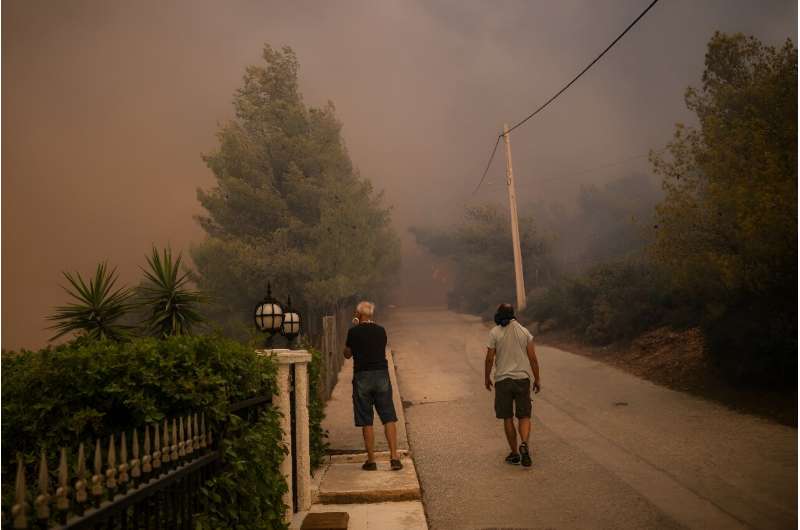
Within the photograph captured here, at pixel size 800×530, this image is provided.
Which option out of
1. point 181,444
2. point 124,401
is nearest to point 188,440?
point 181,444

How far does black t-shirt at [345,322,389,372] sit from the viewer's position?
293 inches

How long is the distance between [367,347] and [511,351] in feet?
5.72

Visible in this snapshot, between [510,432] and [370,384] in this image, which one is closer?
[370,384]

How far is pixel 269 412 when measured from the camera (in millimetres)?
5168

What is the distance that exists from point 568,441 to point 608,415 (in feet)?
6.76

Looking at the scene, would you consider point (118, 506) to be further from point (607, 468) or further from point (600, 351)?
point (600, 351)

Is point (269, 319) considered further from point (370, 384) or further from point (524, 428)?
point (524, 428)

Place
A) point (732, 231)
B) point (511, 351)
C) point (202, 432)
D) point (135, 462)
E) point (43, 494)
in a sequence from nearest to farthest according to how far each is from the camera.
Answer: point (43, 494) < point (135, 462) < point (202, 432) < point (511, 351) < point (732, 231)

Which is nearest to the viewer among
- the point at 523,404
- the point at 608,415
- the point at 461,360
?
the point at 523,404

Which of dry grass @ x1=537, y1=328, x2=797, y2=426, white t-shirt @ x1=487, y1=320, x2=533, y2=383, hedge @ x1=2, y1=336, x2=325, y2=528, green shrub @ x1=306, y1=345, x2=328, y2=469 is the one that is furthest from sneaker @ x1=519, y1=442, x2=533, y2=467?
dry grass @ x1=537, y1=328, x2=797, y2=426

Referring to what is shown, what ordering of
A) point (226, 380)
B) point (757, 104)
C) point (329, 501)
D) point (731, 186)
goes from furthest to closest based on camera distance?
point (757, 104) → point (731, 186) → point (329, 501) → point (226, 380)

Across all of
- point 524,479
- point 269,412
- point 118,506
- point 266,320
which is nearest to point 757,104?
point 524,479

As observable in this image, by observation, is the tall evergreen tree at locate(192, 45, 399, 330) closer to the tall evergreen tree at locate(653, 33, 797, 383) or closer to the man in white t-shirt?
the tall evergreen tree at locate(653, 33, 797, 383)

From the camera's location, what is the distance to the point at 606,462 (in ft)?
25.8
